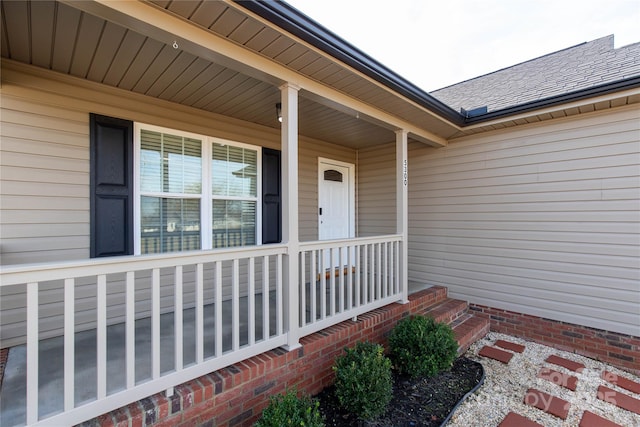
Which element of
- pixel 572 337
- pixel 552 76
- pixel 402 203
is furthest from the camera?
pixel 552 76

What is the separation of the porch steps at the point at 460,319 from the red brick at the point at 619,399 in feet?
3.88

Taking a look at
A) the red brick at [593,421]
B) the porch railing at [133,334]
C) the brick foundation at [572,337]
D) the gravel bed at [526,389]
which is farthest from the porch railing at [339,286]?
the red brick at [593,421]

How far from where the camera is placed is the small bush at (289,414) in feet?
5.55

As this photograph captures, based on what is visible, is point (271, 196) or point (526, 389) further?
point (271, 196)

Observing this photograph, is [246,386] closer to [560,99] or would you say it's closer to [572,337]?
[572,337]

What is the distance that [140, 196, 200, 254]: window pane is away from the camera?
10.5ft

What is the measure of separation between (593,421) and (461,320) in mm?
1706

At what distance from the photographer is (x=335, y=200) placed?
5.38m

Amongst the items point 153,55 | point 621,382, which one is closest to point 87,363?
point 153,55

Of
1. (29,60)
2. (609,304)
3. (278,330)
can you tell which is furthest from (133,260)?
(609,304)

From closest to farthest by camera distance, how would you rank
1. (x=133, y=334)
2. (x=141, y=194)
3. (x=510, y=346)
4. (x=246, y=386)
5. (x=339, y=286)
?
(x=133, y=334), (x=246, y=386), (x=339, y=286), (x=141, y=194), (x=510, y=346)

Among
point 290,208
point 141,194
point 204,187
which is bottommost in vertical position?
point 290,208

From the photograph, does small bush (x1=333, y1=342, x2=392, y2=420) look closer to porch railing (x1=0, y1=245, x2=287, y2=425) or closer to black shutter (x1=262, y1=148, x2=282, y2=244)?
porch railing (x1=0, y1=245, x2=287, y2=425)

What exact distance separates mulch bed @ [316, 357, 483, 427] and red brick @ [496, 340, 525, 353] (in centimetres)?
77
